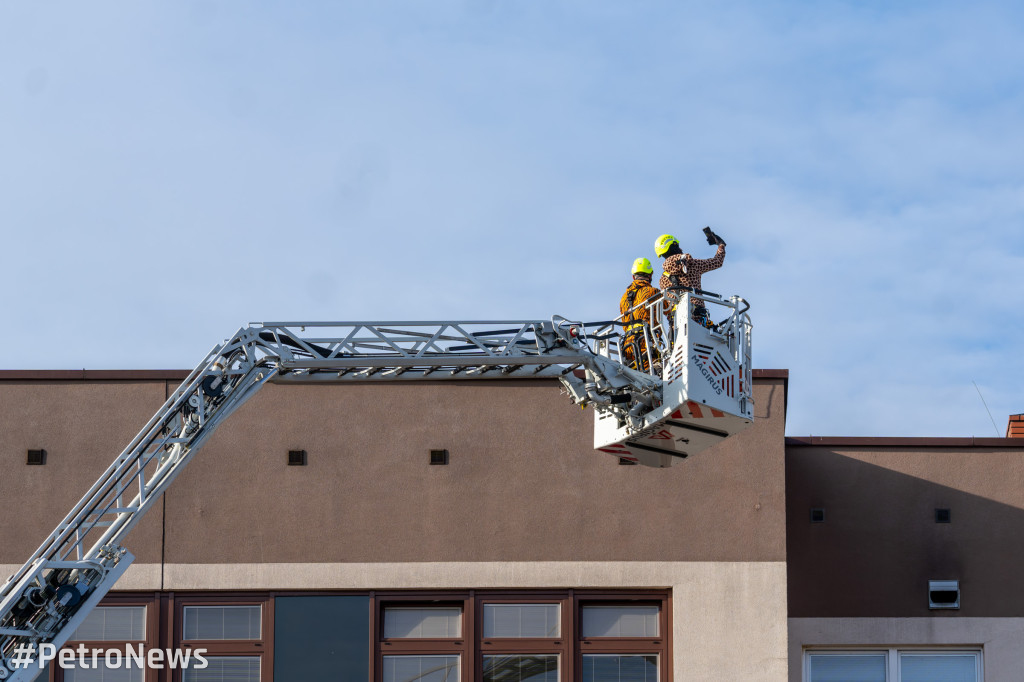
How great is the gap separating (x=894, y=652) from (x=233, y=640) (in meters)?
9.27

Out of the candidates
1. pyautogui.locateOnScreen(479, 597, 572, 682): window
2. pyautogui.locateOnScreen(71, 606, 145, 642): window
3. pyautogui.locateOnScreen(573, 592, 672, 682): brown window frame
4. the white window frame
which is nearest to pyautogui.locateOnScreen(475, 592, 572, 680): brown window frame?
pyautogui.locateOnScreen(479, 597, 572, 682): window

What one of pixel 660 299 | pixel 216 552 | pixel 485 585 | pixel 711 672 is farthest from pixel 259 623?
pixel 660 299

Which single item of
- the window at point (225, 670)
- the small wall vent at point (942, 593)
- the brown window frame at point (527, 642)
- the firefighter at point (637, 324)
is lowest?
the window at point (225, 670)

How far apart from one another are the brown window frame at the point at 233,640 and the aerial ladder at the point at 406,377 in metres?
4.12

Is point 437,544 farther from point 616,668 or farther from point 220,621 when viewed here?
point 220,621

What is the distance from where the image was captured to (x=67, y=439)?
20406 millimetres

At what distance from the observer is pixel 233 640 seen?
20000 mm

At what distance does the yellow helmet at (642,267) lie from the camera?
1666 centimetres

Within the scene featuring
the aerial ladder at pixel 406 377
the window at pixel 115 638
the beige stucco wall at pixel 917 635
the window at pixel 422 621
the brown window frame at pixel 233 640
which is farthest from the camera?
the beige stucco wall at pixel 917 635

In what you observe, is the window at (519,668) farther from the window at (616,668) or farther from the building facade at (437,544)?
the window at (616,668)

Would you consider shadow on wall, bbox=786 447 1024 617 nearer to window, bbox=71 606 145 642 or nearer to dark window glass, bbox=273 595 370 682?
dark window glass, bbox=273 595 370 682

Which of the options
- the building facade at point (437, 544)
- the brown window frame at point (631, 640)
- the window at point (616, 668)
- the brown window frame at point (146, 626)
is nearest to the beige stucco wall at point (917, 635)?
the building facade at point (437, 544)

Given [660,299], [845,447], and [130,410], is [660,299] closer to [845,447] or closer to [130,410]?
[845,447]

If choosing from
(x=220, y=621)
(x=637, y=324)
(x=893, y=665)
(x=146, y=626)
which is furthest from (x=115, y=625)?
(x=893, y=665)
